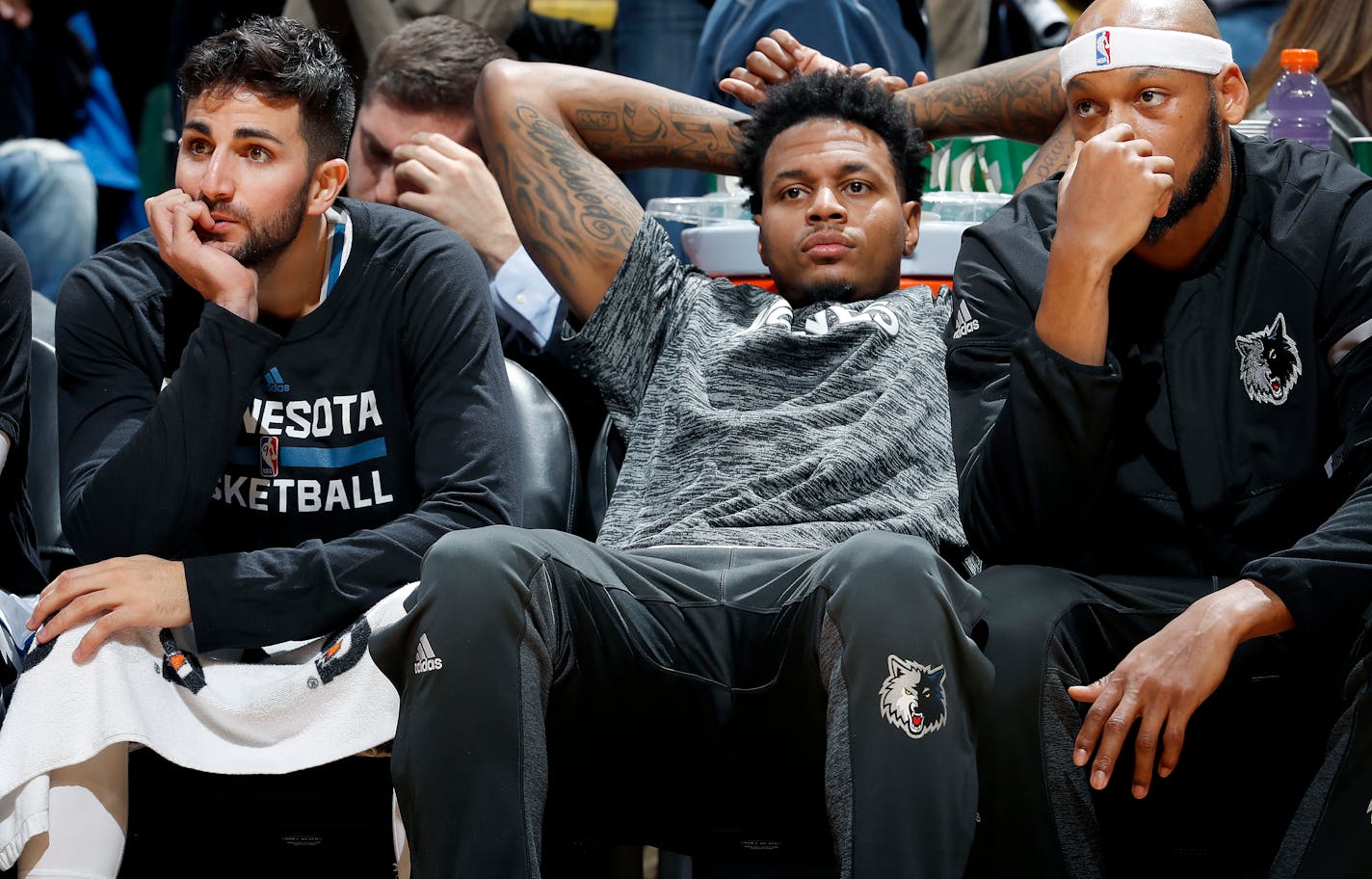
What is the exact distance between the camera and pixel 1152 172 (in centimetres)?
225

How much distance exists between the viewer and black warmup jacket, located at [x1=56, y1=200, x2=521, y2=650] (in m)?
2.27

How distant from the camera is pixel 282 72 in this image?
248cm

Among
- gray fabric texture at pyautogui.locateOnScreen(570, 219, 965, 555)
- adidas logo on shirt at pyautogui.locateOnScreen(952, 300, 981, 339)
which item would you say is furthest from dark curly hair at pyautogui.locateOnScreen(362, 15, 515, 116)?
adidas logo on shirt at pyautogui.locateOnScreen(952, 300, 981, 339)

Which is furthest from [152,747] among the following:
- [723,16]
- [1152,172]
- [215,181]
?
[723,16]

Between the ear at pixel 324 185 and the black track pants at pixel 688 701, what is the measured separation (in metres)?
0.81

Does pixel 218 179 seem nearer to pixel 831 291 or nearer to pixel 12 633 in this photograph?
pixel 12 633

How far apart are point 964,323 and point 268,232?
42.6 inches

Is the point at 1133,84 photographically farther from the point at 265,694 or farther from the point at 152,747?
the point at 152,747

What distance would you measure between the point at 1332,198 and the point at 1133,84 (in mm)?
332

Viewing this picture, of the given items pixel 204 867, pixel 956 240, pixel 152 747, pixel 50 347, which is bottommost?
pixel 204 867

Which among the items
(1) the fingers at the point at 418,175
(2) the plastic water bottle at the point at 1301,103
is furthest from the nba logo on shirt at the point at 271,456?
(2) the plastic water bottle at the point at 1301,103

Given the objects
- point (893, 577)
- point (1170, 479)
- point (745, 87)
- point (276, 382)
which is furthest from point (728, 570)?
point (745, 87)

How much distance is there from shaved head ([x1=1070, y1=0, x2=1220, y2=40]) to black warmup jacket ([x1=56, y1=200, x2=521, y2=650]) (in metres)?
1.05

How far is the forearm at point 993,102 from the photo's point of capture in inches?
123
